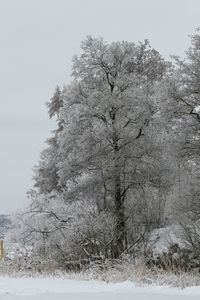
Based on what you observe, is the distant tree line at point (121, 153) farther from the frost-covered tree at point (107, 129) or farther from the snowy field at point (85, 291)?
the snowy field at point (85, 291)

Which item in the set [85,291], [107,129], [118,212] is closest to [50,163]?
[107,129]

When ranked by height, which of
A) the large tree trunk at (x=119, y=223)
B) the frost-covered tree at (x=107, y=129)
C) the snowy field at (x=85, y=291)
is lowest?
the snowy field at (x=85, y=291)

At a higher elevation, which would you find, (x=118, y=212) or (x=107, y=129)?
(x=107, y=129)

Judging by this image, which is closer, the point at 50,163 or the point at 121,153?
the point at 121,153

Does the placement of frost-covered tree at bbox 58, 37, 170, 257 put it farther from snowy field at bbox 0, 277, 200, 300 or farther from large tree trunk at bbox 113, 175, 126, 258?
snowy field at bbox 0, 277, 200, 300

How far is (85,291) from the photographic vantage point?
1203cm

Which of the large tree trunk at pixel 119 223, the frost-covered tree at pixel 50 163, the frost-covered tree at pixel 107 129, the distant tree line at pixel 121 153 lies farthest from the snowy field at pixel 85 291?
the frost-covered tree at pixel 50 163

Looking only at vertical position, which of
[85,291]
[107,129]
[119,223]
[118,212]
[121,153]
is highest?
[107,129]

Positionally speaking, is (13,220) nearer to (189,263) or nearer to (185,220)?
(185,220)

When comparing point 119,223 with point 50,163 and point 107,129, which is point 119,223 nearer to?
point 107,129

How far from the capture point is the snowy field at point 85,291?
1078 cm

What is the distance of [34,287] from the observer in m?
13.4

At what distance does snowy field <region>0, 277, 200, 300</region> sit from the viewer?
424 inches

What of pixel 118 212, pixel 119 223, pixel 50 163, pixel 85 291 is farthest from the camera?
pixel 50 163
